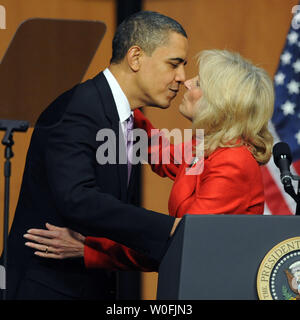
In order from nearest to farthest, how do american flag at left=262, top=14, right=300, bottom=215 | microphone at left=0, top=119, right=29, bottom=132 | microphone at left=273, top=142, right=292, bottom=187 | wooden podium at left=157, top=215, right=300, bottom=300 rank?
wooden podium at left=157, top=215, right=300, bottom=300
microphone at left=0, top=119, right=29, bottom=132
microphone at left=273, top=142, right=292, bottom=187
american flag at left=262, top=14, right=300, bottom=215

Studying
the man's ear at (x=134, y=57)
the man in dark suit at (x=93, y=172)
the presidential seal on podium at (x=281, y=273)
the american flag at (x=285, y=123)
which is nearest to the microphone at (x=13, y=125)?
the man in dark suit at (x=93, y=172)

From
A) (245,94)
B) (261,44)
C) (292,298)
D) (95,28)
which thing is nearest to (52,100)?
(95,28)

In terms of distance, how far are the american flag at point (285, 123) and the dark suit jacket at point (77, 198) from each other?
1.57 metres

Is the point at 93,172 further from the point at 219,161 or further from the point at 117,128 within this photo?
the point at 219,161

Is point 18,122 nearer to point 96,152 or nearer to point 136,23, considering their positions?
point 96,152

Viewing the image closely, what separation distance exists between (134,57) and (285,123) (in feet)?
5.26

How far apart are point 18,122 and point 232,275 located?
742 millimetres

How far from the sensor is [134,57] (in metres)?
2.40

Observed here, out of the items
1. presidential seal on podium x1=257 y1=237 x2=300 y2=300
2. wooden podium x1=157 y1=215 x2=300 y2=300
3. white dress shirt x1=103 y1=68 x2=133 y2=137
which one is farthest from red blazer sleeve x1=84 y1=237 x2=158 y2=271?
presidential seal on podium x1=257 y1=237 x2=300 y2=300

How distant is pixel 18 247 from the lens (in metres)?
2.28

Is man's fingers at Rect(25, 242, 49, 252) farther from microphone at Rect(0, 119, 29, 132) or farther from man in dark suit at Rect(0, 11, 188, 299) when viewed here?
microphone at Rect(0, 119, 29, 132)

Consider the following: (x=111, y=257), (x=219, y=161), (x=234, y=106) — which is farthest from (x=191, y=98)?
(x=111, y=257)

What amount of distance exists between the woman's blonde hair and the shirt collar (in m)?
0.24

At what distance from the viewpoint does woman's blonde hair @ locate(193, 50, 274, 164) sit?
7.42 feet
